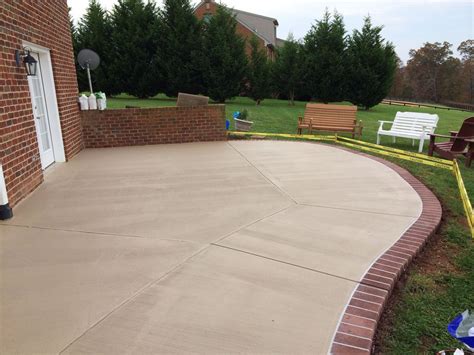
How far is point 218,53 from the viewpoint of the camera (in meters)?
19.8

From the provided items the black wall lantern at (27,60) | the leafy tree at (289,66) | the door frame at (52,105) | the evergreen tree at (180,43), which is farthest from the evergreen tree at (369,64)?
the black wall lantern at (27,60)

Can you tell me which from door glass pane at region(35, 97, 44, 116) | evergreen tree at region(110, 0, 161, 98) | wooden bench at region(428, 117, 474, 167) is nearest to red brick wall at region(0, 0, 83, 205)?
door glass pane at region(35, 97, 44, 116)

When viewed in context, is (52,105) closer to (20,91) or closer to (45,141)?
(45,141)

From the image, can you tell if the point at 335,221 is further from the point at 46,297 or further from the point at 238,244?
the point at 46,297

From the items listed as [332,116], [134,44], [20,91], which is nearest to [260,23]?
[134,44]

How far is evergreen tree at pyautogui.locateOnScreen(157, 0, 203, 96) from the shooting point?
65.2 ft

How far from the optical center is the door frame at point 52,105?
6.38 m

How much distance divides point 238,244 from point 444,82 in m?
71.6

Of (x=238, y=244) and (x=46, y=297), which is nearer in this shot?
(x=46, y=297)

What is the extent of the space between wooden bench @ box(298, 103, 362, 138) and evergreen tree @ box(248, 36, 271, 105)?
1077 centimetres

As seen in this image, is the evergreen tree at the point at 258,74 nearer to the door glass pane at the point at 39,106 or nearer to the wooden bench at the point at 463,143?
the wooden bench at the point at 463,143

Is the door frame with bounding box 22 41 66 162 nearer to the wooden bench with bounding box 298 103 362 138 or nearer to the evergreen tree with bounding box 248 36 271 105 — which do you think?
the wooden bench with bounding box 298 103 362 138

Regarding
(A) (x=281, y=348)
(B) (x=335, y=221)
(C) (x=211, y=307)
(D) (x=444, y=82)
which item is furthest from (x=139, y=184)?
(D) (x=444, y=82)

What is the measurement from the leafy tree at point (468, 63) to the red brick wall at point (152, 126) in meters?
69.5
